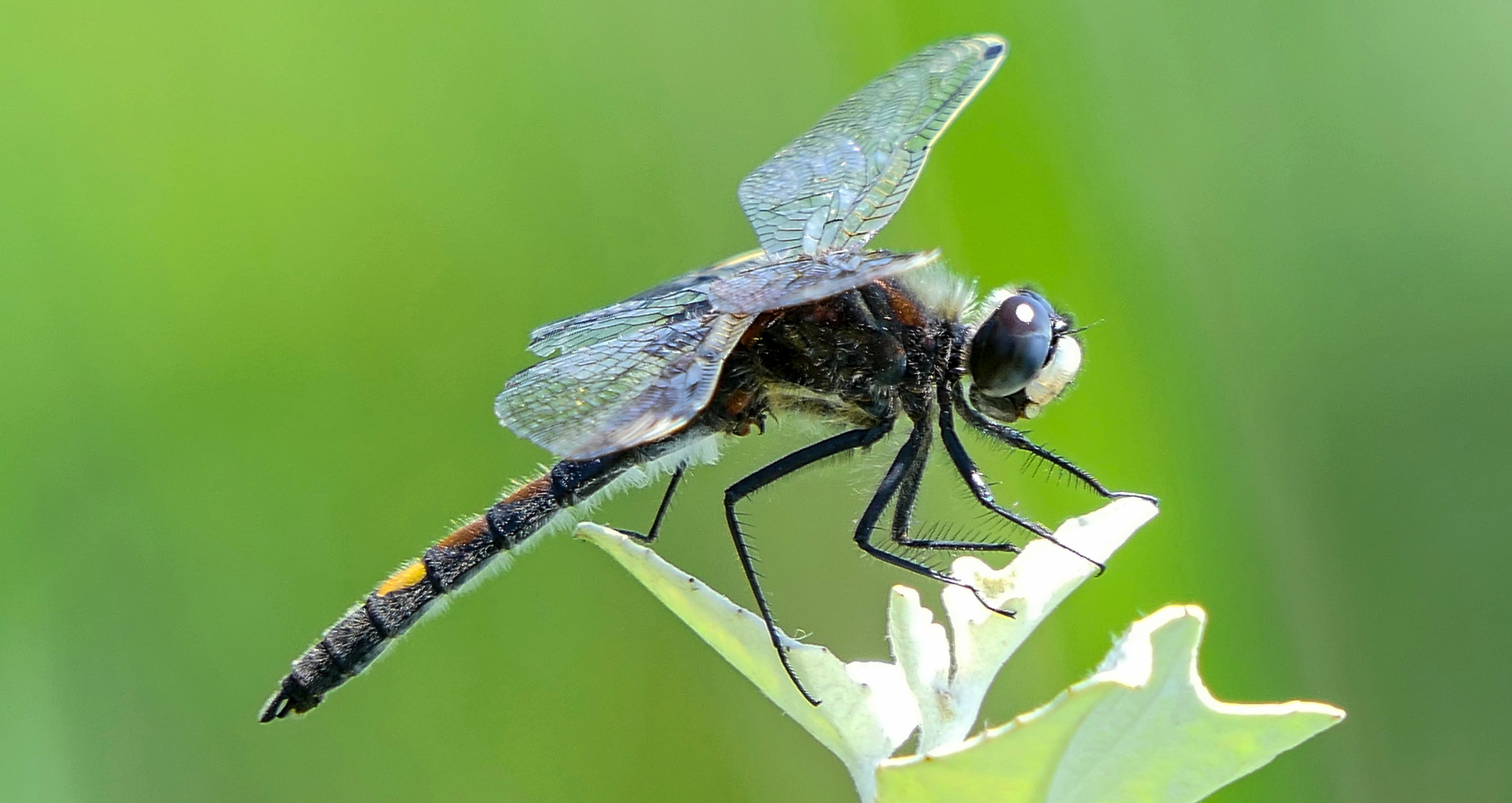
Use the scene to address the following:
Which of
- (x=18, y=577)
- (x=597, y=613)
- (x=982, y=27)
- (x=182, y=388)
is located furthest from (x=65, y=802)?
(x=982, y=27)

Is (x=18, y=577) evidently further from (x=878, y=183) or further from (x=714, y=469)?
(x=878, y=183)

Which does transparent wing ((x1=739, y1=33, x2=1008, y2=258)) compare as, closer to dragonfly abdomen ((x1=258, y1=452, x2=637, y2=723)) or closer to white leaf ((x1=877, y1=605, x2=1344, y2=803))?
dragonfly abdomen ((x1=258, y1=452, x2=637, y2=723))

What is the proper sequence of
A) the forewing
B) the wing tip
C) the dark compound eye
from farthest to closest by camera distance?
the wing tip, the dark compound eye, the forewing

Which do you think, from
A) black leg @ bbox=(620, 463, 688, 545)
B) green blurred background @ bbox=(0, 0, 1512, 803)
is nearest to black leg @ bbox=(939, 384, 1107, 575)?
green blurred background @ bbox=(0, 0, 1512, 803)

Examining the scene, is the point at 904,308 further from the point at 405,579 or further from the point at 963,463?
the point at 405,579

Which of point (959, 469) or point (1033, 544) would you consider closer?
point (1033, 544)

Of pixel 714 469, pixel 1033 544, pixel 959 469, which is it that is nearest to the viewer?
pixel 1033 544

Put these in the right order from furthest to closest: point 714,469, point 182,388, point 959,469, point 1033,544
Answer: point 714,469
point 182,388
point 959,469
point 1033,544
